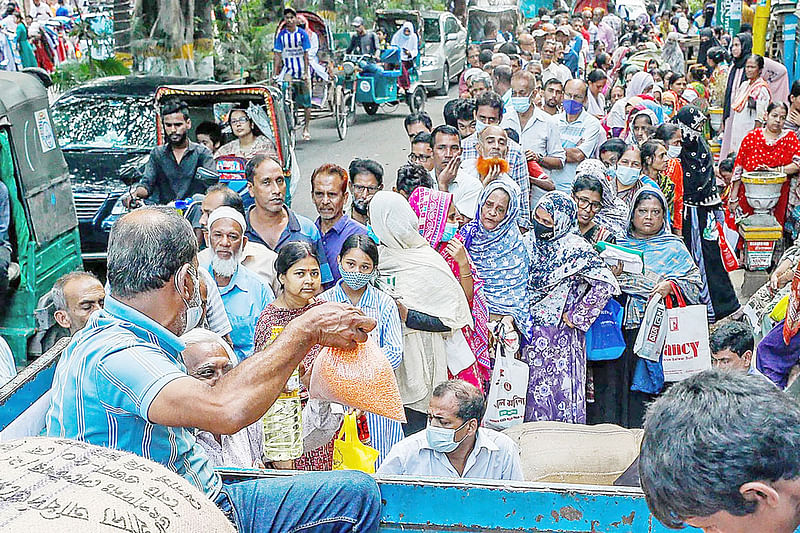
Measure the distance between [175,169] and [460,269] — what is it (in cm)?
306

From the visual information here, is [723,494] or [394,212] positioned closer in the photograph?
[723,494]

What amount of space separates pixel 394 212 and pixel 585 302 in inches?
51.0

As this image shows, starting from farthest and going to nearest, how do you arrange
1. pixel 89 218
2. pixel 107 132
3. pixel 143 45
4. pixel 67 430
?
pixel 143 45, pixel 107 132, pixel 89 218, pixel 67 430

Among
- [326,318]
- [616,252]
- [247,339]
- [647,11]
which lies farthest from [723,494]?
[647,11]

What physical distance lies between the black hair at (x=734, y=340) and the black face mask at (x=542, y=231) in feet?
3.66

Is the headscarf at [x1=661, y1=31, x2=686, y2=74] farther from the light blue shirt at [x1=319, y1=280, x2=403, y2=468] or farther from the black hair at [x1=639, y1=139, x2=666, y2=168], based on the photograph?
the light blue shirt at [x1=319, y1=280, x2=403, y2=468]

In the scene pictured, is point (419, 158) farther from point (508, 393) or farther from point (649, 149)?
point (508, 393)

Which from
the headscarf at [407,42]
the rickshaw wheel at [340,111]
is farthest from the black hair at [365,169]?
the headscarf at [407,42]

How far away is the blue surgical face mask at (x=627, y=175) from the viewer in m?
6.63

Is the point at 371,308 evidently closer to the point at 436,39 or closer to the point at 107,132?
the point at 107,132

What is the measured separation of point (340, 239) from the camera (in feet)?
18.8

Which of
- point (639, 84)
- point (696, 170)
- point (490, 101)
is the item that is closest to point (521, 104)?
point (490, 101)

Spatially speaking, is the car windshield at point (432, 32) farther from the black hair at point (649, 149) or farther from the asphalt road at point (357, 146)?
the black hair at point (649, 149)

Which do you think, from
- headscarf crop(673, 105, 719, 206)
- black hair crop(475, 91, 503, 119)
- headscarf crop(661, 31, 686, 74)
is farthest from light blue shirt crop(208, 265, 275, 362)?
headscarf crop(661, 31, 686, 74)
